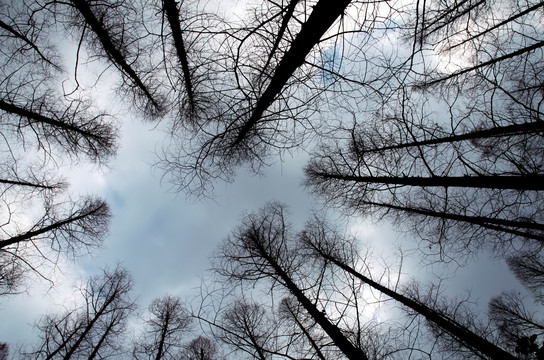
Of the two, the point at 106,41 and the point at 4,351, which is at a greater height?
the point at 4,351

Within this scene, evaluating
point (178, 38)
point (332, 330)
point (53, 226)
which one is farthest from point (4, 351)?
point (178, 38)

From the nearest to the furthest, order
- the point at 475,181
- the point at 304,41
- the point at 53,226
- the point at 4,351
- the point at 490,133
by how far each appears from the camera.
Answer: the point at 304,41
the point at 475,181
the point at 490,133
the point at 53,226
the point at 4,351

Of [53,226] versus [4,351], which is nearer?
[53,226]

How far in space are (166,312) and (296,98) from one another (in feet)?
35.7

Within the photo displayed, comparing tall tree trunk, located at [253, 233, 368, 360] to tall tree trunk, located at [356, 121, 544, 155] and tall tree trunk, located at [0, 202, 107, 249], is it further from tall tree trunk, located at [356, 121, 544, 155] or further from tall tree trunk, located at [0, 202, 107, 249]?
tall tree trunk, located at [0, 202, 107, 249]

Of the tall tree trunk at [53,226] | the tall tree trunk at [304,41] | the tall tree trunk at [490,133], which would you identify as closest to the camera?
the tall tree trunk at [304,41]

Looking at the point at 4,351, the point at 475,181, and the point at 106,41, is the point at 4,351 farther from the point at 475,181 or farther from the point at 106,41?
the point at 475,181

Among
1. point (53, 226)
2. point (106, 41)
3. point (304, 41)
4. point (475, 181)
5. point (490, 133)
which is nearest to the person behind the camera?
point (304, 41)

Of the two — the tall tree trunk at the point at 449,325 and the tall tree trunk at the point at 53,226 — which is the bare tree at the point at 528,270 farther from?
the tall tree trunk at the point at 53,226

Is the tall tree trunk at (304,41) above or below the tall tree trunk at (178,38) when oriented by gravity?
below

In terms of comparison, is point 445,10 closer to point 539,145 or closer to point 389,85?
point 539,145

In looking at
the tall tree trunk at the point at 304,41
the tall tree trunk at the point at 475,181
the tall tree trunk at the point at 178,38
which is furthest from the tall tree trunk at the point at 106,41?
the tall tree trunk at the point at 475,181

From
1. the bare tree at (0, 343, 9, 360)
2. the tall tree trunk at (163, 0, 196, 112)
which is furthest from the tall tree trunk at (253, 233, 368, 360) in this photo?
the bare tree at (0, 343, 9, 360)

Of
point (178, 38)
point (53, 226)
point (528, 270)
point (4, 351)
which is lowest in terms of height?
point (528, 270)
